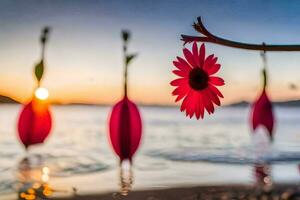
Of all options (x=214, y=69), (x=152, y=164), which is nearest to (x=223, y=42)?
(x=214, y=69)

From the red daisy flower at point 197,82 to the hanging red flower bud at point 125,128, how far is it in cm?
3

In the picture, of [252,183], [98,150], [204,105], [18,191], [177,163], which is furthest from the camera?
[98,150]

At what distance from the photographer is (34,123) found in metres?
0.36

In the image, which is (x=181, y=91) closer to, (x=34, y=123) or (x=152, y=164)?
(x=34, y=123)

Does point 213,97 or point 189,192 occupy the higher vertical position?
point 213,97

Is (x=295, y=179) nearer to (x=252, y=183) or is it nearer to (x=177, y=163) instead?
(x=252, y=183)

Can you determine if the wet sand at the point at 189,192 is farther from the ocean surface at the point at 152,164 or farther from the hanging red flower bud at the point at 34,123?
the hanging red flower bud at the point at 34,123

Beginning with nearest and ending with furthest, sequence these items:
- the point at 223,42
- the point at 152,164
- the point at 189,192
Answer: the point at 223,42 → the point at 189,192 → the point at 152,164

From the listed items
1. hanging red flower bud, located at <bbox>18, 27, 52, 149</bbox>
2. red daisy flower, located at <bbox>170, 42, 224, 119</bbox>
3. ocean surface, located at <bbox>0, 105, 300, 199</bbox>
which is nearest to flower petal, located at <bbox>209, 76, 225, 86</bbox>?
red daisy flower, located at <bbox>170, 42, 224, 119</bbox>

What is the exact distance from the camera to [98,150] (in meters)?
8.63

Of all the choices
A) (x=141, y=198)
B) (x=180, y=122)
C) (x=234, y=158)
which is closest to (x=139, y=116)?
(x=141, y=198)

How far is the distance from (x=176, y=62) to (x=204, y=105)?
0.04m

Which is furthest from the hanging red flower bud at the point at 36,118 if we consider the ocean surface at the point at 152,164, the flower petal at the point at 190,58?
the ocean surface at the point at 152,164

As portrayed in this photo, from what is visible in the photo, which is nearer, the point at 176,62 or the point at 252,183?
the point at 176,62
